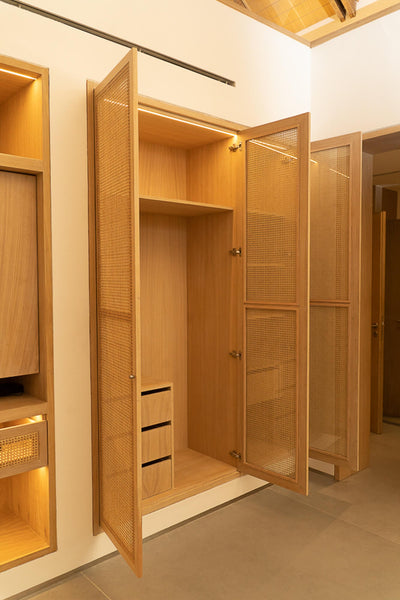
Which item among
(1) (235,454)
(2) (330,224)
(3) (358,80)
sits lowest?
(1) (235,454)

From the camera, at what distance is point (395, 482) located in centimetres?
352

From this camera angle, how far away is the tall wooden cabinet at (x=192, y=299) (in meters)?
2.15

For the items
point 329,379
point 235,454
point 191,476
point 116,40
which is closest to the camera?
point 116,40

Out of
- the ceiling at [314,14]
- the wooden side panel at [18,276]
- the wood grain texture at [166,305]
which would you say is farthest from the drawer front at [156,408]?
the ceiling at [314,14]

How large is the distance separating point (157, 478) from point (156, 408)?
16.0 inches

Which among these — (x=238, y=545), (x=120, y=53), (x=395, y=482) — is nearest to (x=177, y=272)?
(x=120, y=53)

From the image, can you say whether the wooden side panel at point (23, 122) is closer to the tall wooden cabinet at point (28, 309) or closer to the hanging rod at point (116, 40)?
the tall wooden cabinet at point (28, 309)

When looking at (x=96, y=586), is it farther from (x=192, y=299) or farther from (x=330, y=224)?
(x=330, y=224)

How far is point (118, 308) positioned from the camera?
87.0 inches

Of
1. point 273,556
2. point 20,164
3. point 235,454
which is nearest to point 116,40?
point 20,164

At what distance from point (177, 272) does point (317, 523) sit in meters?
1.89

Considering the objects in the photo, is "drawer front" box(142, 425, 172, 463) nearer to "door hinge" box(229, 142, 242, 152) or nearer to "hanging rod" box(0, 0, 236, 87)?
"door hinge" box(229, 142, 242, 152)

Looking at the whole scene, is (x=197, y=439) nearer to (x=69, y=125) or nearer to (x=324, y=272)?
(x=324, y=272)

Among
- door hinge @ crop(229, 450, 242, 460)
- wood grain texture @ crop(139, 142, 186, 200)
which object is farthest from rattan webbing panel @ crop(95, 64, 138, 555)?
door hinge @ crop(229, 450, 242, 460)
